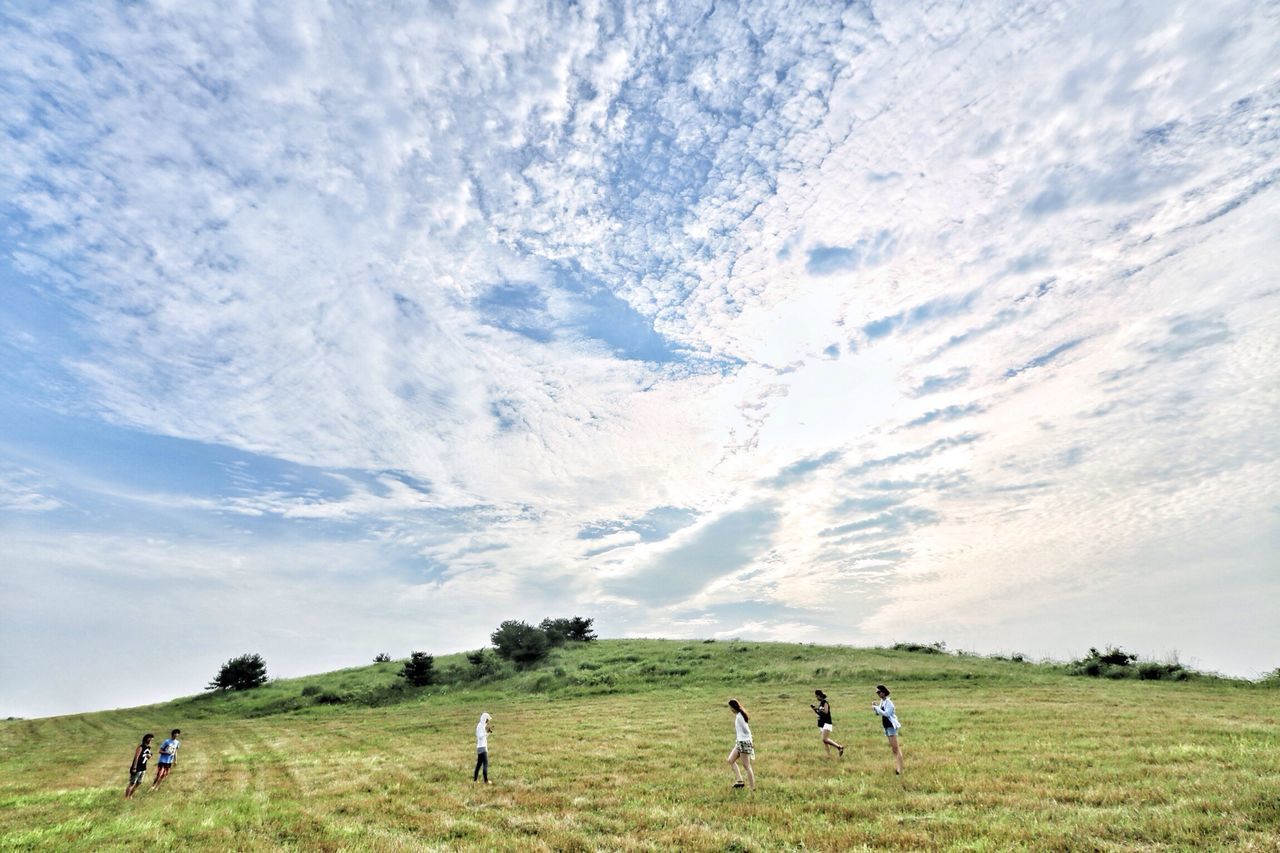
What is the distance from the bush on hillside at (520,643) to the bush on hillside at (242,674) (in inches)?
1181

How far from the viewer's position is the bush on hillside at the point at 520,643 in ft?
236

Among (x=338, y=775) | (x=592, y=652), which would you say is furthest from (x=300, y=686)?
(x=338, y=775)

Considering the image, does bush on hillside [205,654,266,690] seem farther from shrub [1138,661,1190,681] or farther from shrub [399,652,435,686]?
shrub [1138,661,1190,681]

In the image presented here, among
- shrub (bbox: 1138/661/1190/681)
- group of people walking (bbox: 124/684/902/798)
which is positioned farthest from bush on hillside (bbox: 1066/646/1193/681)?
group of people walking (bbox: 124/684/902/798)

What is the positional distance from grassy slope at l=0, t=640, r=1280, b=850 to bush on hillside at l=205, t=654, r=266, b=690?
30.0 metres

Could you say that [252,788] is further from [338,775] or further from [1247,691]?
[1247,691]

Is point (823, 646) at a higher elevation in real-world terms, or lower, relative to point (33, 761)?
higher

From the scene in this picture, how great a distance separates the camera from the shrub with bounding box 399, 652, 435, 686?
219 feet

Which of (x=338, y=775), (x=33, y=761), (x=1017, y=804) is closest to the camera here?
(x=1017, y=804)

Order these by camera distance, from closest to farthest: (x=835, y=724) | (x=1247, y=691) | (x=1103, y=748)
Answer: (x=1103, y=748), (x=835, y=724), (x=1247, y=691)

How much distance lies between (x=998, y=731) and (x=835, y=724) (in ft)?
23.6

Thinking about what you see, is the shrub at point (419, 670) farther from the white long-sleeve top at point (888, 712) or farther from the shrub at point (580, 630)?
the white long-sleeve top at point (888, 712)

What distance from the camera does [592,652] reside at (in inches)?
2889

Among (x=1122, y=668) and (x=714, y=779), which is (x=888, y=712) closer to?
(x=714, y=779)
